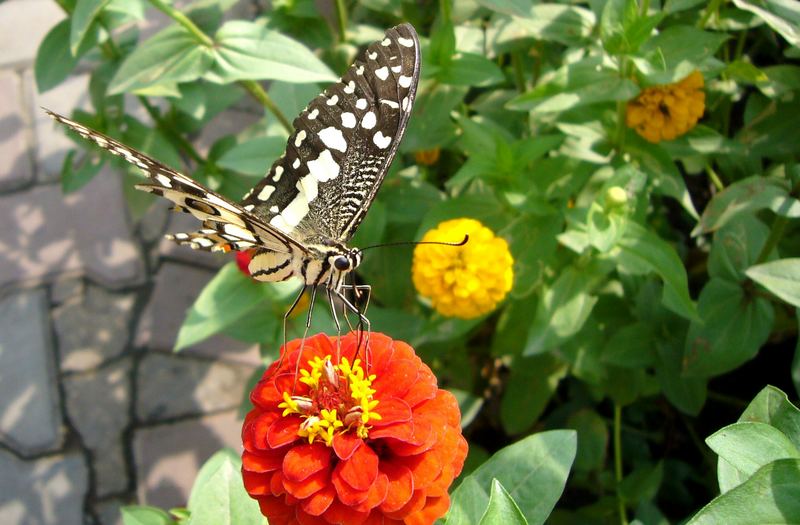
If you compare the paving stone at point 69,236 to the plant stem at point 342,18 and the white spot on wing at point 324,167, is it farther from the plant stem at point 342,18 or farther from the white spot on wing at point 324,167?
the white spot on wing at point 324,167

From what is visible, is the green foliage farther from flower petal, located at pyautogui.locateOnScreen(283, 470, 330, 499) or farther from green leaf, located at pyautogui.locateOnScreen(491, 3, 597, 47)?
flower petal, located at pyautogui.locateOnScreen(283, 470, 330, 499)

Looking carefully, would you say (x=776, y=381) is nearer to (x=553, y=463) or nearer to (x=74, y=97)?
(x=553, y=463)

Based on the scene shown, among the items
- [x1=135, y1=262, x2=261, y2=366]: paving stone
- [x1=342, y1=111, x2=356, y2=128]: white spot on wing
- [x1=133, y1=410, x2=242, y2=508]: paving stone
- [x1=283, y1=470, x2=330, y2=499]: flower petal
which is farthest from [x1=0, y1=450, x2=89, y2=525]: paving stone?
[x1=283, y1=470, x2=330, y2=499]: flower petal

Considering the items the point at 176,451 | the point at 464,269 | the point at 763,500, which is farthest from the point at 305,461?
the point at 176,451

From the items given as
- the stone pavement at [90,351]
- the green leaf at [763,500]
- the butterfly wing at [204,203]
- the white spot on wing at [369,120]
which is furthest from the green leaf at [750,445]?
the stone pavement at [90,351]

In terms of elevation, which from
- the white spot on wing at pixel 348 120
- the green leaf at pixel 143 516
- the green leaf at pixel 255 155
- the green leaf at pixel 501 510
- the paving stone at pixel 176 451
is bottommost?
the paving stone at pixel 176 451

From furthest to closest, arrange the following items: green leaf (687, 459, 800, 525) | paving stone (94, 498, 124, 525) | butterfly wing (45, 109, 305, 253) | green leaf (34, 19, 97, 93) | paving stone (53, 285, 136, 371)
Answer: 1. paving stone (53, 285, 136, 371)
2. paving stone (94, 498, 124, 525)
3. green leaf (34, 19, 97, 93)
4. butterfly wing (45, 109, 305, 253)
5. green leaf (687, 459, 800, 525)

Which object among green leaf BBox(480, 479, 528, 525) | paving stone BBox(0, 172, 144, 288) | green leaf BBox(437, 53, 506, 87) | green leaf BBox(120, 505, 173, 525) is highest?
green leaf BBox(437, 53, 506, 87)
